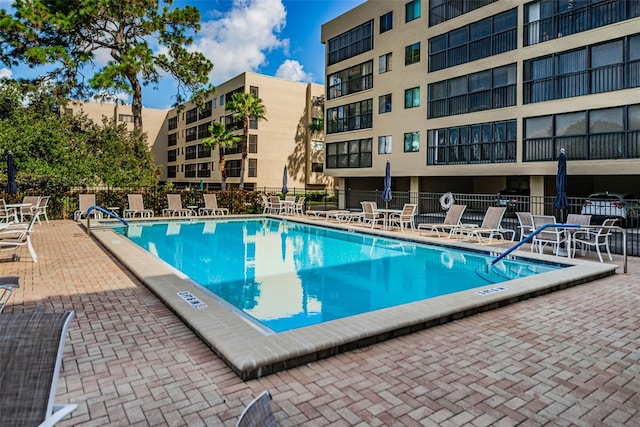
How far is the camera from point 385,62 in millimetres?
24016

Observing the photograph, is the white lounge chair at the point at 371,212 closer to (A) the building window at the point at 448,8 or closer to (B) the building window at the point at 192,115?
(A) the building window at the point at 448,8

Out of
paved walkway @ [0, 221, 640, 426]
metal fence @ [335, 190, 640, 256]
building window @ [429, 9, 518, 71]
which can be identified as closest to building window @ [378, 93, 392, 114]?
building window @ [429, 9, 518, 71]

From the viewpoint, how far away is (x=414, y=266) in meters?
9.77

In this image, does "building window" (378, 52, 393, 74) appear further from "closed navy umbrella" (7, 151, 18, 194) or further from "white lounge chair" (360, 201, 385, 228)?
"closed navy umbrella" (7, 151, 18, 194)

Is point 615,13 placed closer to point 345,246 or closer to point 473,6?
point 473,6

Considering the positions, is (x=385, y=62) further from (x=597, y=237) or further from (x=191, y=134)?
(x=191, y=134)

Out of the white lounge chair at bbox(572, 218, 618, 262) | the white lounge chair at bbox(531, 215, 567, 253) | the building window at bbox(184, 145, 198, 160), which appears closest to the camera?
the white lounge chair at bbox(572, 218, 618, 262)

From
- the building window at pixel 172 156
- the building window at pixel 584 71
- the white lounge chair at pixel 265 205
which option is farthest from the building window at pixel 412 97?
the building window at pixel 172 156

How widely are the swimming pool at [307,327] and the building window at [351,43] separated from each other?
2119 cm

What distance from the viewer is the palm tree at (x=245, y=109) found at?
33972mm

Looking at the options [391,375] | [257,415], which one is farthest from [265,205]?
[257,415]

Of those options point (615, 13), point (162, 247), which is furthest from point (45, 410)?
point (615, 13)

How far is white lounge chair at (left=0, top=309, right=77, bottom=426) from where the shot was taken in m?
1.98

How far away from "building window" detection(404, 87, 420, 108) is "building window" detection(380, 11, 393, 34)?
13.6 ft
